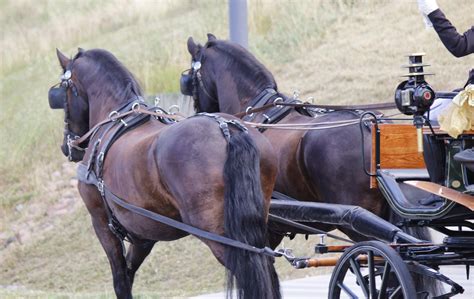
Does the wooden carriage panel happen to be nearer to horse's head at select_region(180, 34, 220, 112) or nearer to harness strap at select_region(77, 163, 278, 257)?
harness strap at select_region(77, 163, 278, 257)

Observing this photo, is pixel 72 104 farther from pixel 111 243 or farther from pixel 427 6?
pixel 427 6

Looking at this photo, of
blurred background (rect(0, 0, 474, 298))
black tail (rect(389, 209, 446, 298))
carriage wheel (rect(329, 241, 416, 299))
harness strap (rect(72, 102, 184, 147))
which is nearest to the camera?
carriage wheel (rect(329, 241, 416, 299))

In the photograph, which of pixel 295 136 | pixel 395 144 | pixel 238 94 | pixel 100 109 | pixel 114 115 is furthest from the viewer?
pixel 238 94

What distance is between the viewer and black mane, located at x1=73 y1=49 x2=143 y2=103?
8.80 metres

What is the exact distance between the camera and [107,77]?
350 inches

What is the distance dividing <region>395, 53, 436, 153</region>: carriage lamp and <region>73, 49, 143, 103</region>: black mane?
3081 mm

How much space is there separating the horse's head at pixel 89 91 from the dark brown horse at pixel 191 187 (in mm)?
313

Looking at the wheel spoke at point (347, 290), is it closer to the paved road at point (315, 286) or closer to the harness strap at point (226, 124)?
the harness strap at point (226, 124)

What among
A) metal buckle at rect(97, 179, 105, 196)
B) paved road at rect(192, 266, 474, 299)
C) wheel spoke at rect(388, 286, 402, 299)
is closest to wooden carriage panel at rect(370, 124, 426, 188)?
wheel spoke at rect(388, 286, 402, 299)

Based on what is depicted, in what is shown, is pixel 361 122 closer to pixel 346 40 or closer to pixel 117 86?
pixel 117 86

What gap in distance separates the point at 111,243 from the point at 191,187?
162cm

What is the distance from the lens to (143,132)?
26.5ft

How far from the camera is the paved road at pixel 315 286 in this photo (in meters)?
10.2

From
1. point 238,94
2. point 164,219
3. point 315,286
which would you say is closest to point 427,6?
point 164,219
